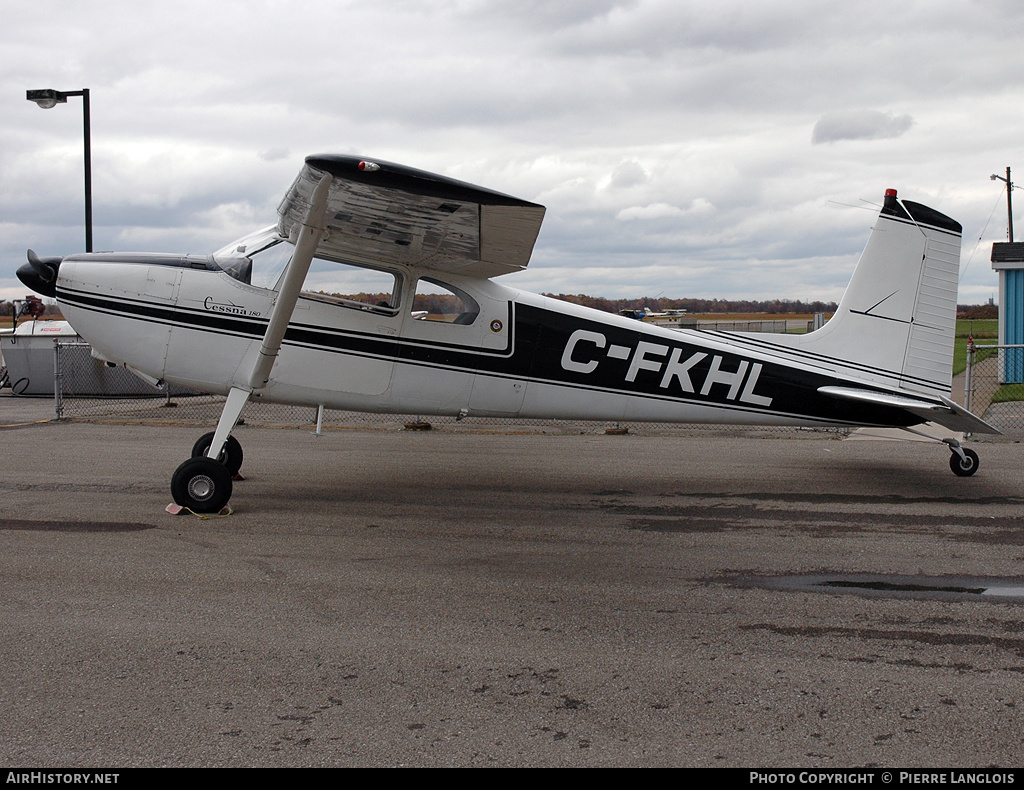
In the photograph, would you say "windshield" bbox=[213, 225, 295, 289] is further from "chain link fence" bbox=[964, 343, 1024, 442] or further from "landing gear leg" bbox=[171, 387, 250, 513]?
"chain link fence" bbox=[964, 343, 1024, 442]

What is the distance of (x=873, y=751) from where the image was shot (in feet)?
9.50

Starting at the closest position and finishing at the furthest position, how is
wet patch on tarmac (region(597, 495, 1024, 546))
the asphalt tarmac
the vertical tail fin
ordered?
the asphalt tarmac → wet patch on tarmac (region(597, 495, 1024, 546)) → the vertical tail fin

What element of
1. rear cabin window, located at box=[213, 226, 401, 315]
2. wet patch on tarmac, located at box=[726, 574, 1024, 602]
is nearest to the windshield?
rear cabin window, located at box=[213, 226, 401, 315]

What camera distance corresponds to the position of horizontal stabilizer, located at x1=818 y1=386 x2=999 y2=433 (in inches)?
301

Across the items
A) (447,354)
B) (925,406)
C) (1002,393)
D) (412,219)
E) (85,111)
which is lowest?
(1002,393)

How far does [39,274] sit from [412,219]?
328cm

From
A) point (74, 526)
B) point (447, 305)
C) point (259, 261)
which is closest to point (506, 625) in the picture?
point (447, 305)

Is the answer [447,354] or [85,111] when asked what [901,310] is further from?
[85,111]

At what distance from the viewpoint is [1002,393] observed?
16578 mm

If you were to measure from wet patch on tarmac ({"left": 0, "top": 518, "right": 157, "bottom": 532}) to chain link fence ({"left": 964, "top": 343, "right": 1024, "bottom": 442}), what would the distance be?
10924mm

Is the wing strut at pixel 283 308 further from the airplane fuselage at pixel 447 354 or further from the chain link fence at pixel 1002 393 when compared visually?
the chain link fence at pixel 1002 393

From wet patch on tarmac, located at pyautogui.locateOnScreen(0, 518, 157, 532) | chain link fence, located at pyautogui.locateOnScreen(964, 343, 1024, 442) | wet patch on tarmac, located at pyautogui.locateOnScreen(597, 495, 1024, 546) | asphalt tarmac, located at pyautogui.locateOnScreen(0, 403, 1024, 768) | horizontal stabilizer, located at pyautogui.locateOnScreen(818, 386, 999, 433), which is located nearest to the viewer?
asphalt tarmac, located at pyautogui.locateOnScreen(0, 403, 1024, 768)
